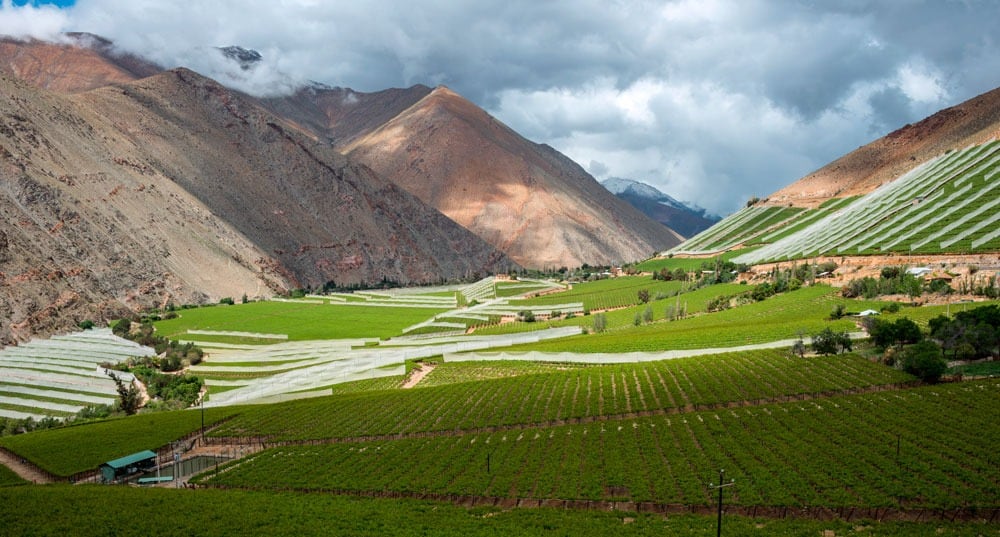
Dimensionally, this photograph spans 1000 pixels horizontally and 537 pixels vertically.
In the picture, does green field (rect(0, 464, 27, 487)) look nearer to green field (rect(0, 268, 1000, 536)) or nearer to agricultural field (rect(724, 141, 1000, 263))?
green field (rect(0, 268, 1000, 536))

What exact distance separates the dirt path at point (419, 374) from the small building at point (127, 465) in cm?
2159

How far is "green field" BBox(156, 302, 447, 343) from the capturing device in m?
85.4

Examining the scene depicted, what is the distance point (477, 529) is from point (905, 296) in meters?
53.4

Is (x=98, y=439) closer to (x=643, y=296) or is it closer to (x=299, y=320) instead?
(x=299, y=320)

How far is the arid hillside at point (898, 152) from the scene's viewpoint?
383 feet

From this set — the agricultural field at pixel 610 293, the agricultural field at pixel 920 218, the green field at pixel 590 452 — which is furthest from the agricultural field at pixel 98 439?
the agricultural field at pixel 920 218

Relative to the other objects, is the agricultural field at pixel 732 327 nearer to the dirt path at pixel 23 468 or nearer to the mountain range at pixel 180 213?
the dirt path at pixel 23 468

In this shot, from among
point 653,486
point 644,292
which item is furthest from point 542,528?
point 644,292

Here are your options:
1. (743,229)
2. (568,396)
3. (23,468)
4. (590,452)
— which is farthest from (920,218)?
(23,468)

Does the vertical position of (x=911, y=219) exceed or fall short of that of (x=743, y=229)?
it falls short

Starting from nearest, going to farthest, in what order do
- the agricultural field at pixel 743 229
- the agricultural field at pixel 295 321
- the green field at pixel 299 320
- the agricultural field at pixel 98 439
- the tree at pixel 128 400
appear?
the agricultural field at pixel 98 439 < the tree at pixel 128 400 < the agricultural field at pixel 295 321 < the green field at pixel 299 320 < the agricultural field at pixel 743 229

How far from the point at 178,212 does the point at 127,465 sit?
92.1 meters

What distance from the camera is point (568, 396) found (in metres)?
44.3

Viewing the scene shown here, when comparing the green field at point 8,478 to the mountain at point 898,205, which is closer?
the green field at point 8,478
